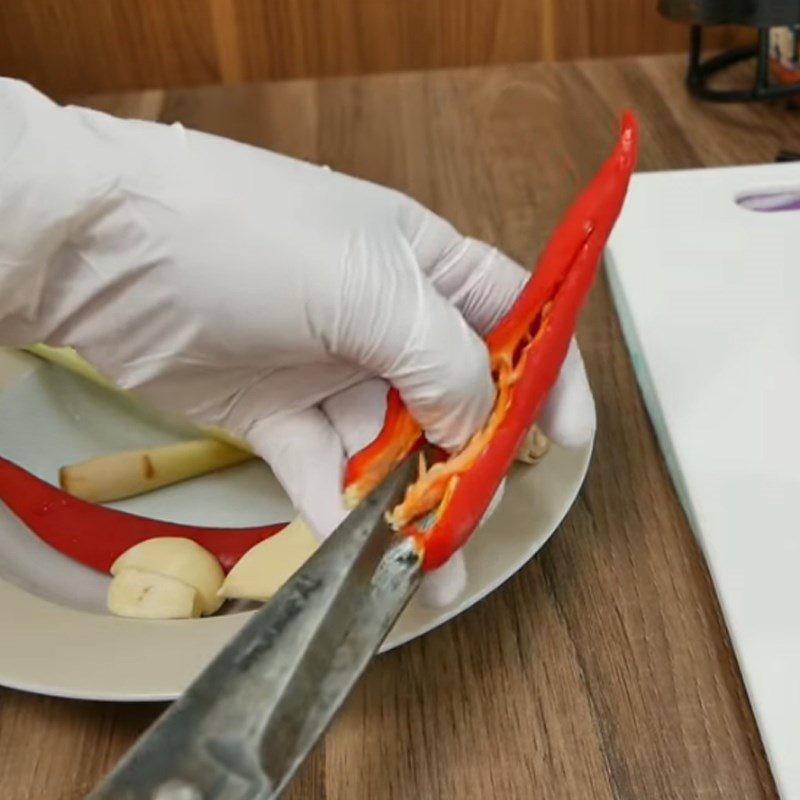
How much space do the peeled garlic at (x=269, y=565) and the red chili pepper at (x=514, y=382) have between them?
1.6 inches

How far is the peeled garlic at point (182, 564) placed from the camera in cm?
43

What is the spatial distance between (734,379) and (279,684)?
302mm

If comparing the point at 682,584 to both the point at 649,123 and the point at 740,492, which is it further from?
the point at 649,123

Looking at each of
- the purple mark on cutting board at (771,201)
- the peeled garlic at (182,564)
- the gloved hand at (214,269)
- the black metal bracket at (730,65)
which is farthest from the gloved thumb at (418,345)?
the black metal bracket at (730,65)

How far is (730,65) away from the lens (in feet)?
2.88

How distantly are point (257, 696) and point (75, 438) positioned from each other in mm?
293

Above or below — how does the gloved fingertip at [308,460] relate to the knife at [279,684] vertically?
below

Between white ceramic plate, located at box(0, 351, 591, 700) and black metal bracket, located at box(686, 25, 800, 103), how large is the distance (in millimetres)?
429

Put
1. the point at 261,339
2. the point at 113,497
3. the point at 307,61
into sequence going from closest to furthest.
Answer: the point at 261,339 → the point at 113,497 → the point at 307,61

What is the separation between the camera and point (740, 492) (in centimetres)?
45

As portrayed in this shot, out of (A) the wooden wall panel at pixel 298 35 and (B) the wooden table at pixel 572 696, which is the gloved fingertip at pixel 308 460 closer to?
(B) the wooden table at pixel 572 696

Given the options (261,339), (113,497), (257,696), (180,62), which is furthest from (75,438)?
(180,62)

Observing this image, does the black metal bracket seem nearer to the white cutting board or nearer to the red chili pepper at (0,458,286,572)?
the white cutting board

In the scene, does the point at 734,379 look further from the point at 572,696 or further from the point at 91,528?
the point at 91,528
